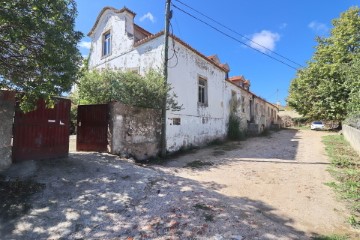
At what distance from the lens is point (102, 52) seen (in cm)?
1528

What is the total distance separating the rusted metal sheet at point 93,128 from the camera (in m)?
8.81

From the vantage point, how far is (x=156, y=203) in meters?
5.16

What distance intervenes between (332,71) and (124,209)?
2299 centimetres

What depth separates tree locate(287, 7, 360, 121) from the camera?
840 inches

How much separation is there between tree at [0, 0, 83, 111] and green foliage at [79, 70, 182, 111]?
3.24m

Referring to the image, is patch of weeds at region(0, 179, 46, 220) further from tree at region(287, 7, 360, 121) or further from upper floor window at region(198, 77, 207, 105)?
tree at region(287, 7, 360, 121)

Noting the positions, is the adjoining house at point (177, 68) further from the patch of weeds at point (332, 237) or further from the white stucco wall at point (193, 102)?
the patch of weeds at point (332, 237)

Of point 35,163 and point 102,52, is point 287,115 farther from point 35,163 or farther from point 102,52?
point 35,163

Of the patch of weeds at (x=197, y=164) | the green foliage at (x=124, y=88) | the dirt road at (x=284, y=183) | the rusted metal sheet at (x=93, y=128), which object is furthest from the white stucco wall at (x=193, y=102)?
the rusted metal sheet at (x=93, y=128)

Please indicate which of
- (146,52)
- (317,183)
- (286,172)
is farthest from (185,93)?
(317,183)

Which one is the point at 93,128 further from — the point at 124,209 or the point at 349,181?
the point at 349,181

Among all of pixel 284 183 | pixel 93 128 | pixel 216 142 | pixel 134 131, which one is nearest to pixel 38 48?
pixel 93 128

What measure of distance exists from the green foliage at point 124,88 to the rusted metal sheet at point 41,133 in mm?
2219

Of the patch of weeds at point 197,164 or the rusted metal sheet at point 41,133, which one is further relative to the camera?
the patch of weeds at point 197,164
